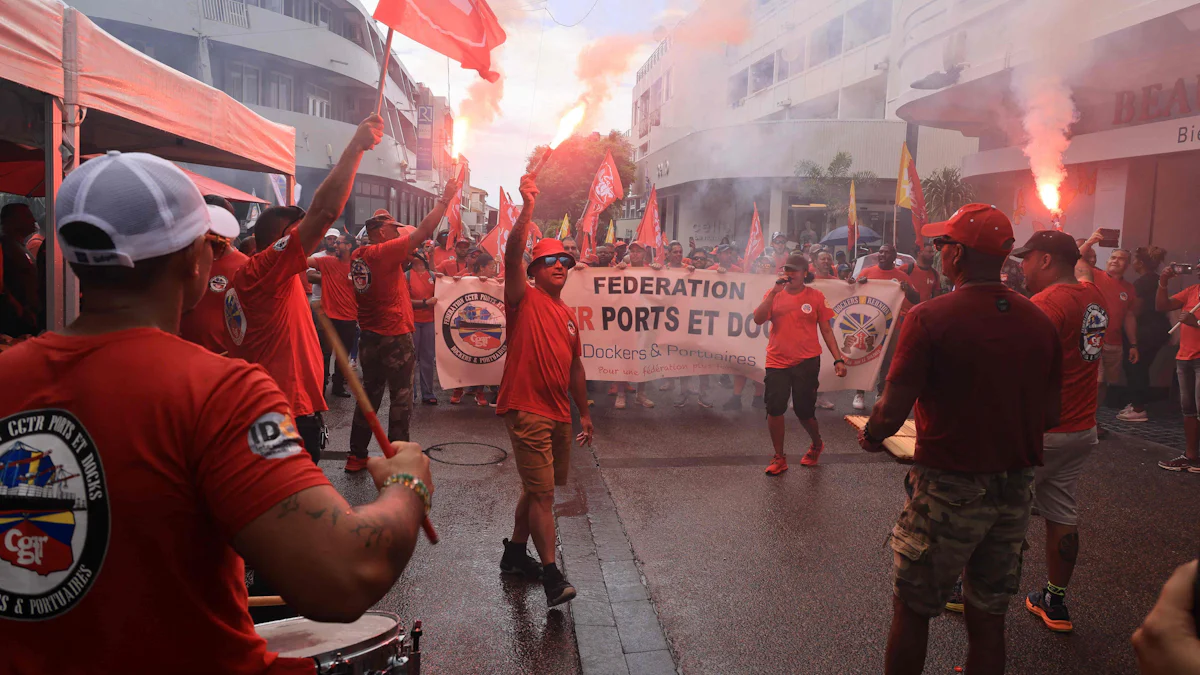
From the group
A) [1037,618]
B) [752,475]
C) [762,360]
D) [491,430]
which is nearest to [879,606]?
[1037,618]

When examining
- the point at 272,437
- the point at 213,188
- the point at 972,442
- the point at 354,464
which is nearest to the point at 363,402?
the point at 272,437

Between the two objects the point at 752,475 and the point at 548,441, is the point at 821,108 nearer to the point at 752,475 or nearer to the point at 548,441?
the point at 752,475

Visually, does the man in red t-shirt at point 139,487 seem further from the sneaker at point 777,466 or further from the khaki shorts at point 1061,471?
the sneaker at point 777,466

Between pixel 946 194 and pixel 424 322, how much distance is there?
47.2ft

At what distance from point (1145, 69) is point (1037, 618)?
35.3 feet

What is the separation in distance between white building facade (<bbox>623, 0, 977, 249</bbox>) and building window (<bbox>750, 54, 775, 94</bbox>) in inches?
2.0

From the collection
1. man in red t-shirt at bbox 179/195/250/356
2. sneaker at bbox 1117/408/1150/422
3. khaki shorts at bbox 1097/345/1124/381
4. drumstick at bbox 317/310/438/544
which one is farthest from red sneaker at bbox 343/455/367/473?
sneaker at bbox 1117/408/1150/422

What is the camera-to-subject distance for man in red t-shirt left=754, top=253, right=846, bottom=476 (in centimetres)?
725

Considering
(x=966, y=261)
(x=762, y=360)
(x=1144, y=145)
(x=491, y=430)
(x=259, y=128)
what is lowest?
(x=491, y=430)

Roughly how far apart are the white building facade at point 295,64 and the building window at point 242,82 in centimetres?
4

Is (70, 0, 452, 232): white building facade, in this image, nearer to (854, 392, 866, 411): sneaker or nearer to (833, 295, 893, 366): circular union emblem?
(833, 295, 893, 366): circular union emblem

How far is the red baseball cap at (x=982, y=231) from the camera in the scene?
3.30 m

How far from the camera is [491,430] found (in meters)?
8.77

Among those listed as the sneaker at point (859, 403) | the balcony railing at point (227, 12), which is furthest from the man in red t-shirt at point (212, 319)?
the balcony railing at point (227, 12)
